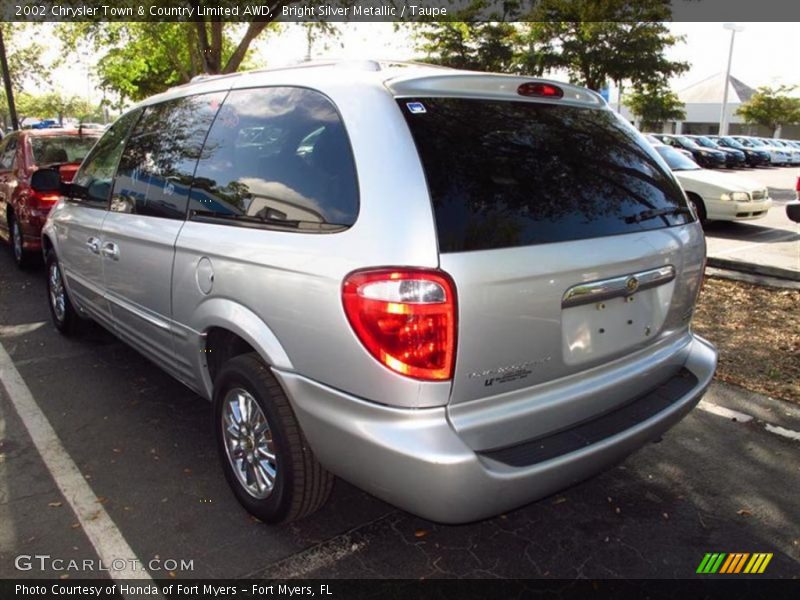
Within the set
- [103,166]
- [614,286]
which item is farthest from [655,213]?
[103,166]

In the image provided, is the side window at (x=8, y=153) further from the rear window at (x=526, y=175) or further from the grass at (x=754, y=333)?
the grass at (x=754, y=333)

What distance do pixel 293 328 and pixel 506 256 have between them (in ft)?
2.76

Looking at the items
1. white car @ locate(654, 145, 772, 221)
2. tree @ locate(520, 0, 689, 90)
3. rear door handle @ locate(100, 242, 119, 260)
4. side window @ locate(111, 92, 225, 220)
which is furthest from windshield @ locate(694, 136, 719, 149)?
rear door handle @ locate(100, 242, 119, 260)

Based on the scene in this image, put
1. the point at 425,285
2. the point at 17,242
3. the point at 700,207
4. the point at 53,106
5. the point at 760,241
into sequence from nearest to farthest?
the point at 425,285 < the point at 17,242 < the point at 760,241 < the point at 700,207 < the point at 53,106

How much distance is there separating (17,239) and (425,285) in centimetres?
758

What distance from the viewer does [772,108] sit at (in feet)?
182

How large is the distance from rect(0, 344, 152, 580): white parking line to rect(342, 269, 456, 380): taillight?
1423 mm

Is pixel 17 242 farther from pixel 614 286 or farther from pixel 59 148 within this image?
pixel 614 286

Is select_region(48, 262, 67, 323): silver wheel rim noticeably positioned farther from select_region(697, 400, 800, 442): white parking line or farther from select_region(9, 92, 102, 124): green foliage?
select_region(9, 92, 102, 124): green foliage

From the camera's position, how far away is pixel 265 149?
9.23 ft

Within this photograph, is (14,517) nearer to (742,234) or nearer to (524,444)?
(524,444)

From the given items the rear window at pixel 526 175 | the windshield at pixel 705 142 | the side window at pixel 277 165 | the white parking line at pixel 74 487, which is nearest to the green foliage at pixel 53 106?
the windshield at pixel 705 142

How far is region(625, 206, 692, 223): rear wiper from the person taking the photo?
2.67 metres

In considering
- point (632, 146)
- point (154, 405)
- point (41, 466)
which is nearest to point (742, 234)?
point (632, 146)
